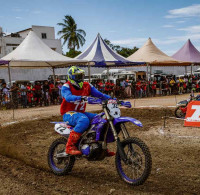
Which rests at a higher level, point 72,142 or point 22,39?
point 22,39

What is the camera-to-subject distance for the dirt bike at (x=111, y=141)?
13.2 ft

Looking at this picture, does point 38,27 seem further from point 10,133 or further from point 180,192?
point 180,192

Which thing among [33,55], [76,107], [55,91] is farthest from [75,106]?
[55,91]

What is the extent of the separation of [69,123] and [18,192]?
1.38 m

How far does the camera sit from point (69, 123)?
4789 mm

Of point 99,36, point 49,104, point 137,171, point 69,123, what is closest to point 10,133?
point 69,123

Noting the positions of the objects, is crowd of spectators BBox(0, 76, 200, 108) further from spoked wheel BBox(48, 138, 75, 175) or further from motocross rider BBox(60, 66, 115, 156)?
spoked wheel BBox(48, 138, 75, 175)

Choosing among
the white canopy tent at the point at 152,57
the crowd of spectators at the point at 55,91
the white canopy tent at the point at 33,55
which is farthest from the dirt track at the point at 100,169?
the white canopy tent at the point at 152,57

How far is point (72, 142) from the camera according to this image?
4.62 metres

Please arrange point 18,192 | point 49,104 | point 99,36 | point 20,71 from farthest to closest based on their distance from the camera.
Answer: point 20,71, point 99,36, point 49,104, point 18,192

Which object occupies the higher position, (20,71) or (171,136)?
(20,71)

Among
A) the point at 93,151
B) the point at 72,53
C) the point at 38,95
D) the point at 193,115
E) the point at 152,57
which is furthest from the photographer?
the point at 72,53

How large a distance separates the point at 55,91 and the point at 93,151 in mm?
13868

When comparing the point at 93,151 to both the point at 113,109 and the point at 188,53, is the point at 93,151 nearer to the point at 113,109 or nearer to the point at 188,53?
the point at 113,109
